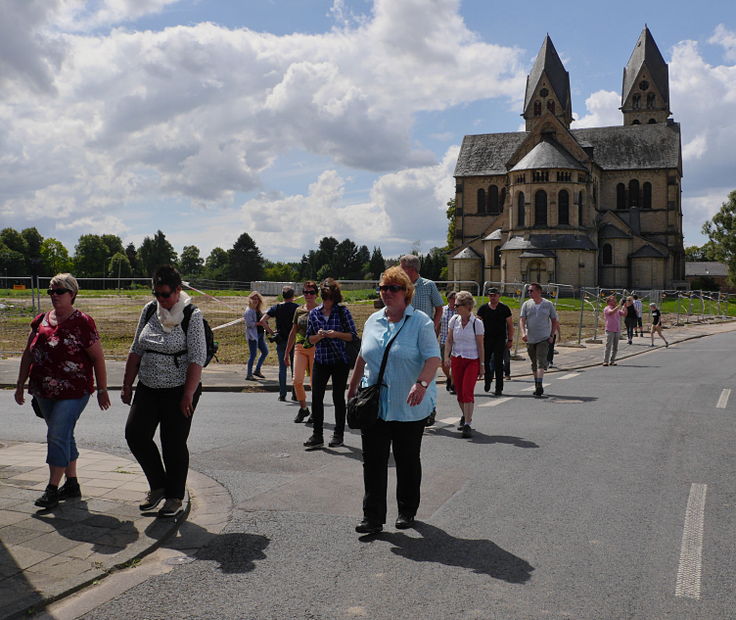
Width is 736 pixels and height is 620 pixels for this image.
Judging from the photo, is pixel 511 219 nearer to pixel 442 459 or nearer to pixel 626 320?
pixel 626 320

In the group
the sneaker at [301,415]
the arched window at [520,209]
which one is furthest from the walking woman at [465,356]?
the arched window at [520,209]

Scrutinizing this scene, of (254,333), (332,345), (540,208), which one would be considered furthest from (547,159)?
(332,345)

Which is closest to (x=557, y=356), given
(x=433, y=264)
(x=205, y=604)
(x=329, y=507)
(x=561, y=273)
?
(x=329, y=507)

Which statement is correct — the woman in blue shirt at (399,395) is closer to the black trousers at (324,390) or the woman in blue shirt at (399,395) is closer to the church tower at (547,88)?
the black trousers at (324,390)

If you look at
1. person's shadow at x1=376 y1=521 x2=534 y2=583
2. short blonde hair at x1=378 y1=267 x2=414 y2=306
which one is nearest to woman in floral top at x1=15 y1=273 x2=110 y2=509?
short blonde hair at x1=378 y1=267 x2=414 y2=306

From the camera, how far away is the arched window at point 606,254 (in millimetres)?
72812

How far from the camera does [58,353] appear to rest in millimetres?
5672

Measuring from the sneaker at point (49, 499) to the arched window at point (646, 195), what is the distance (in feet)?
265

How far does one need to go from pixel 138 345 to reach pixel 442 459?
11.1 ft

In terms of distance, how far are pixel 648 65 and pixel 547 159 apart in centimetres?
2640

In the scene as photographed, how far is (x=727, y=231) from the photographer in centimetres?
8894

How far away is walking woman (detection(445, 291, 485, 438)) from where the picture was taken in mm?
9047

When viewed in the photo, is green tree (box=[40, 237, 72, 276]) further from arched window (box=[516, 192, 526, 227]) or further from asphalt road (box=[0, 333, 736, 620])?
asphalt road (box=[0, 333, 736, 620])

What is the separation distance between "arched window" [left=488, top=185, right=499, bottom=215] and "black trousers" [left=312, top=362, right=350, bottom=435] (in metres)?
75.0
